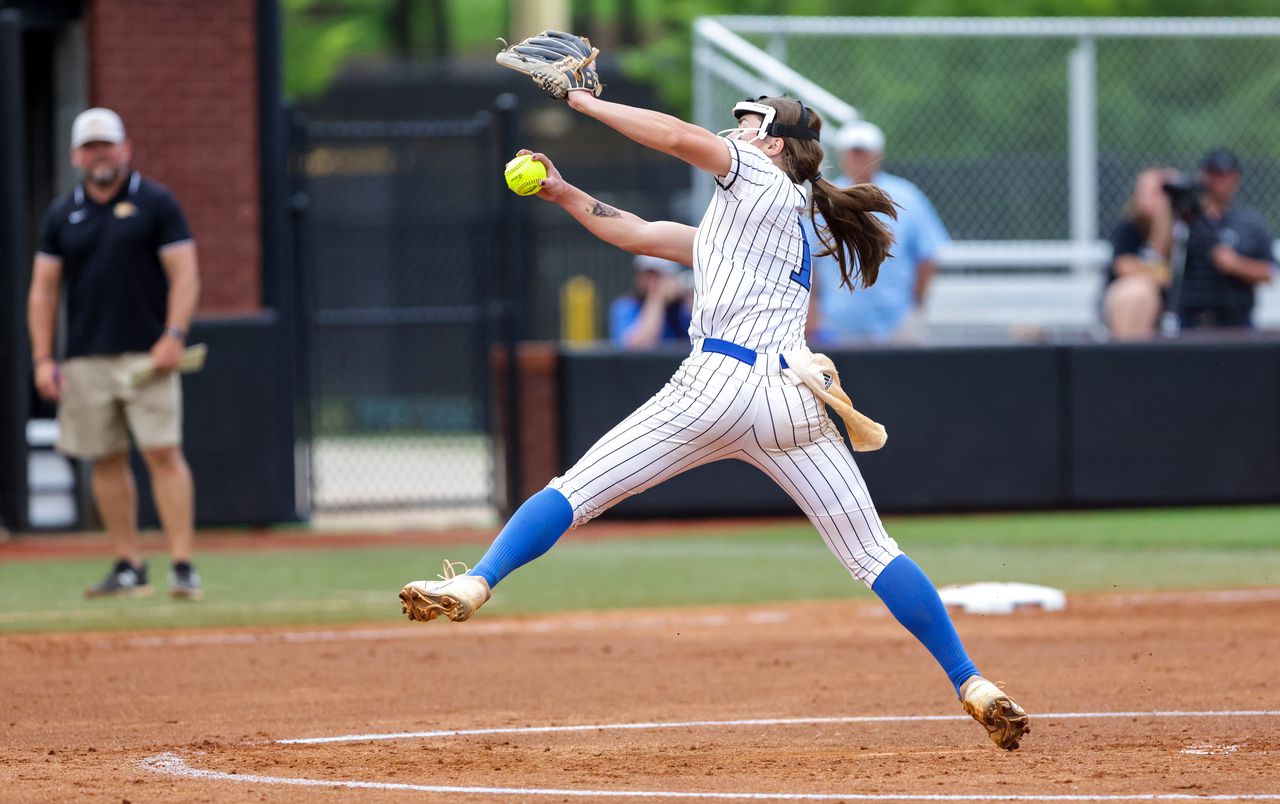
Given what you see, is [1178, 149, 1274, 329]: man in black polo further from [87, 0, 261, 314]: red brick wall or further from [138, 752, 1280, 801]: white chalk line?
[138, 752, 1280, 801]: white chalk line

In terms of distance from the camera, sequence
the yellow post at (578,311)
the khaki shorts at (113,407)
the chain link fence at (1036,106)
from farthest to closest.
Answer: the yellow post at (578,311) → the chain link fence at (1036,106) → the khaki shorts at (113,407)

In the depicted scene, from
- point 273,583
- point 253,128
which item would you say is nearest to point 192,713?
point 273,583

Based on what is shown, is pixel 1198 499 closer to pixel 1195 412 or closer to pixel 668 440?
pixel 1195 412

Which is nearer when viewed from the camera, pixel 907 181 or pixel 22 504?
pixel 22 504

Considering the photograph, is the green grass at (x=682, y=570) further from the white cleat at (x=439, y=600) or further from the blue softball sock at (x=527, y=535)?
the white cleat at (x=439, y=600)

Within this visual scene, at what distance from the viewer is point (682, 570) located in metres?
11.6

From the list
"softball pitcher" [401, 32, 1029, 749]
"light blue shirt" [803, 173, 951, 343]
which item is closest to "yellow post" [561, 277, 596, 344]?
"light blue shirt" [803, 173, 951, 343]

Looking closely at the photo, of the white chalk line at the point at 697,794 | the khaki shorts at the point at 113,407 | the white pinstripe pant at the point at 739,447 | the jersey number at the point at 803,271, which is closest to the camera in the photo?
→ the white chalk line at the point at 697,794

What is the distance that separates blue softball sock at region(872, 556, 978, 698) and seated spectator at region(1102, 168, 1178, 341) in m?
8.72

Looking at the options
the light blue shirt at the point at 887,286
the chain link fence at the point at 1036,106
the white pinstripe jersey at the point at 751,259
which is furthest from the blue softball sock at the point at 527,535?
the chain link fence at the point at 1036,106

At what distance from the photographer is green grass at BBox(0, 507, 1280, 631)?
9.83 metres

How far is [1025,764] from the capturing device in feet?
18.4

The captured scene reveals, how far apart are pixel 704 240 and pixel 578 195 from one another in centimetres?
58

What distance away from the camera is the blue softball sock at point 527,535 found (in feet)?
18.8
